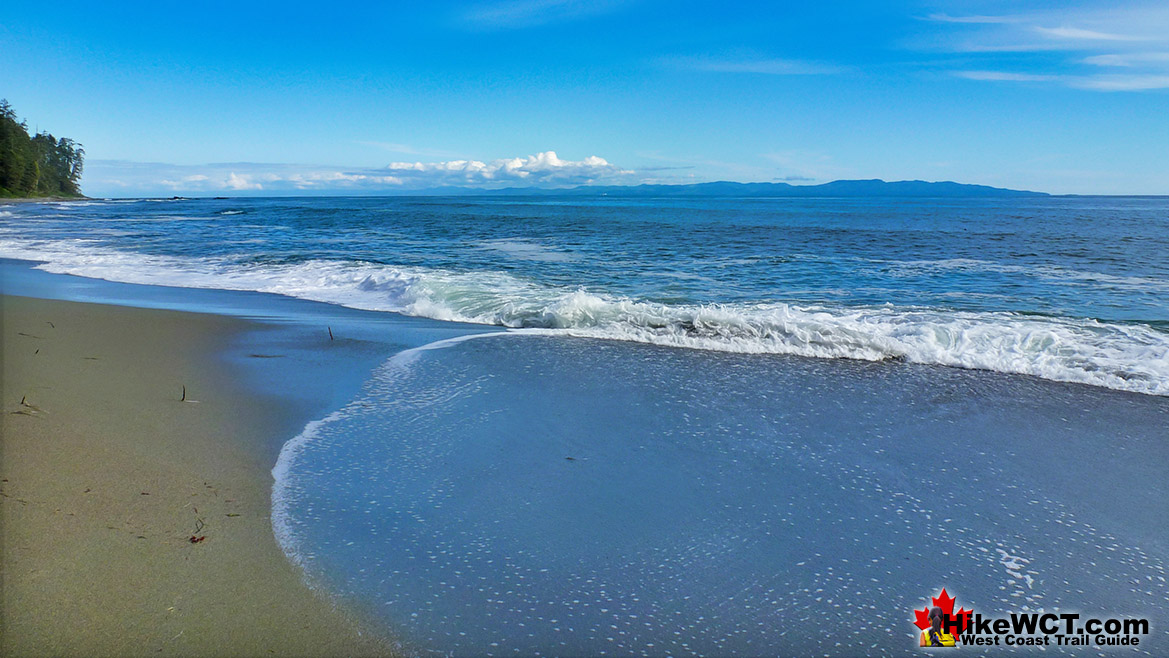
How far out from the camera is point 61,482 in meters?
3.09

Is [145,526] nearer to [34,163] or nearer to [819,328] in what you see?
[819,328]

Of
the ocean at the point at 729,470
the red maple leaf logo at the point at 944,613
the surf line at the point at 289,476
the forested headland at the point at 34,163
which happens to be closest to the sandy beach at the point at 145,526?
the surf line at the point at 289,476

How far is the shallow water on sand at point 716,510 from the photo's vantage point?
230 cm

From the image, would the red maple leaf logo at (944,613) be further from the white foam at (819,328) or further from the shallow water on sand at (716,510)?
the white foam at (819,328)

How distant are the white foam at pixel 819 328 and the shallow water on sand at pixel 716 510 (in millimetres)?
849

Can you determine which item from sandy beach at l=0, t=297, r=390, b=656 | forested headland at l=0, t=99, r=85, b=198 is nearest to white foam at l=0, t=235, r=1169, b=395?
sandy beach at l=0, t=297, r=390, b=656

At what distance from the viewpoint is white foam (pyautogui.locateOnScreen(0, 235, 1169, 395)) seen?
233 inches

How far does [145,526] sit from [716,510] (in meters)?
2.55

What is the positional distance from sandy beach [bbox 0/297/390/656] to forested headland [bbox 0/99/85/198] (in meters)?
91.4

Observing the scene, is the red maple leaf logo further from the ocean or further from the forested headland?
the forested headland

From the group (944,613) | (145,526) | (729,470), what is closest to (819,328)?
(729,470)

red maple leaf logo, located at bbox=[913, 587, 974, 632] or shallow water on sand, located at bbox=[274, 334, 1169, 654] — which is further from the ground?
shallow water on sand, located at bbox=[274, 334, 1169, 654]

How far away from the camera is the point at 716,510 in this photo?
3.06 meters

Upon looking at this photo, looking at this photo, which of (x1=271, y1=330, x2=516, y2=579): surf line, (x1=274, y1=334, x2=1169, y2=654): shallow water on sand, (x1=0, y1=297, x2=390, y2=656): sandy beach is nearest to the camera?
(x1=0, y1=297, x2=390, y2=656): sandy beach
